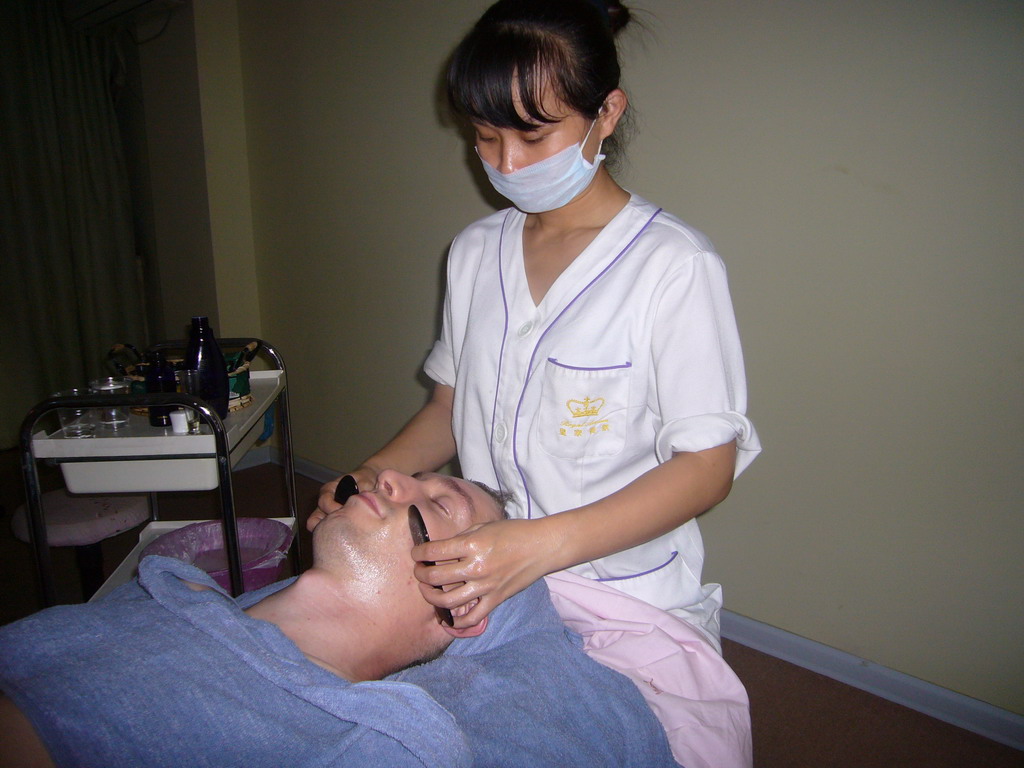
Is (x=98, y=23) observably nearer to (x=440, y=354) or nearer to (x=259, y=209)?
(x=259, y=209)

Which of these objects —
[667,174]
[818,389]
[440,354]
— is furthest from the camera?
[667,174]

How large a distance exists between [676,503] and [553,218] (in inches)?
23.6

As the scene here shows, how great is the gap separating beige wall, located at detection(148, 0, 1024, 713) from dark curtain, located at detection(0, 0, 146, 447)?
7.35 feet

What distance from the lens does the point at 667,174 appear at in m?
2.00

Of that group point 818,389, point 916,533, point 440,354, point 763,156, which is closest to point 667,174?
point 763,156

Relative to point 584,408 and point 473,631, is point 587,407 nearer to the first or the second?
point 584,408

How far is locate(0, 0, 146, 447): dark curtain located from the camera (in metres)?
3.32

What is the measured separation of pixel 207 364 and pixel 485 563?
1.22m

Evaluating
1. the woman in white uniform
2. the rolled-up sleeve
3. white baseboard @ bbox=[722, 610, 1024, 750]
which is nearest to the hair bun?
the woman in white uniform

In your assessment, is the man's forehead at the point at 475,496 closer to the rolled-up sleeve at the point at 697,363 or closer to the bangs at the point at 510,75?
the rolled-up sleeve at the point at 697,363

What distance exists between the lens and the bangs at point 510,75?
3.26 ft

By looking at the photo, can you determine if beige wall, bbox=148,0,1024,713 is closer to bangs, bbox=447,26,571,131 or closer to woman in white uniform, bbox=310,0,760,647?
woman in white uniform, bbox=310,0,760,647

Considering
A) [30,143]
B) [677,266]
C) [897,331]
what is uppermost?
[30,143]

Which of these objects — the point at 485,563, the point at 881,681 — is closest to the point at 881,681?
the point at 881,681
